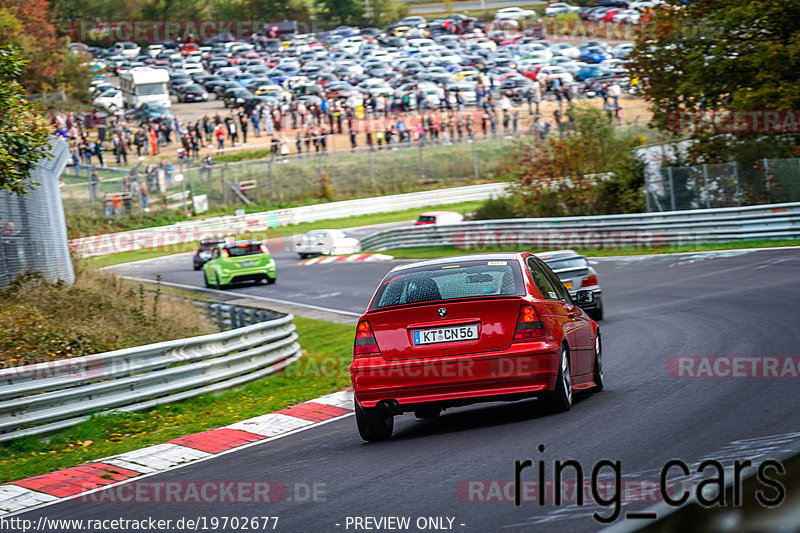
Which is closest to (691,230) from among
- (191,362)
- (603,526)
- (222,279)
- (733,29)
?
(733,29)

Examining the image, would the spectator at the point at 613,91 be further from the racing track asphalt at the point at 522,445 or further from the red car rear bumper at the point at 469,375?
the red car rear bumper at the point at 469,375

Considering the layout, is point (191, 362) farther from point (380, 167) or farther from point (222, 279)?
point (380, 167)

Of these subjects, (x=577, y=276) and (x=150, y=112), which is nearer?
(x=577, y=276)

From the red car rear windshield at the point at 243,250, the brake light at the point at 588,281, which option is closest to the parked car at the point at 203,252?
the red car rear windshield at the point at 243,250

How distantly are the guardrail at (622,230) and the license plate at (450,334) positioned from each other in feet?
64.7

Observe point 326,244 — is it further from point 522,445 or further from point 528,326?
point 522,445

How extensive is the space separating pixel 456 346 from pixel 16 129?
950cm

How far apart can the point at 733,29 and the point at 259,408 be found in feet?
72.0

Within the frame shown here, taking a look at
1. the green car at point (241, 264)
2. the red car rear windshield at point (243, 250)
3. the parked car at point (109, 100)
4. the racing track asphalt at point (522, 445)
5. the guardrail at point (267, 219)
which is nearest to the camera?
the racing track asphalt at point (522, 445)

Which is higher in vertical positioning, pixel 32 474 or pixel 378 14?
pixel 378 14

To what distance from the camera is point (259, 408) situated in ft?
38.2

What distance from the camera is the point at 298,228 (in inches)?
2068

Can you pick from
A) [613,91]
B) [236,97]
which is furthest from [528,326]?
[236,97]

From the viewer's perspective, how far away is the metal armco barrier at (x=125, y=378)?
32.7ft
